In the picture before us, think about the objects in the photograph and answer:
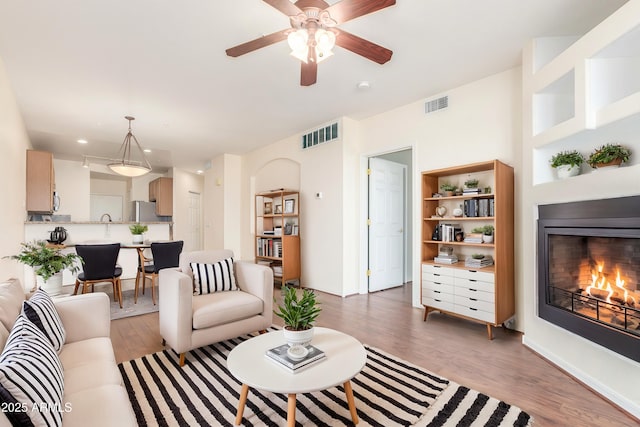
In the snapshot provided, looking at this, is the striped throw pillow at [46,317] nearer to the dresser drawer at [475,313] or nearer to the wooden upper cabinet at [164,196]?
the dresser drawer at [475,313]

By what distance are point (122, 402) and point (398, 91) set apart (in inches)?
148

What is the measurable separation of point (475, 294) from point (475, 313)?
0.61 feet

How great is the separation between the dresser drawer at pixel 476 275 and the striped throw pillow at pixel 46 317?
Result: 127 inches

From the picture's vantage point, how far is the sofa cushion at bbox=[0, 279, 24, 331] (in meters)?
1.50

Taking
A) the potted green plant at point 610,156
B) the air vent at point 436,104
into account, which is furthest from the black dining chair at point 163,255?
the potted green plant at point 610,156

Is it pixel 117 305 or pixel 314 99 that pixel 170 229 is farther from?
pixel 314 99

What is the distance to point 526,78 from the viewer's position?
9.10ft

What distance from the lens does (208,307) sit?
8.26 feet

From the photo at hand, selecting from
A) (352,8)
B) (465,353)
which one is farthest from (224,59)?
(465,353)

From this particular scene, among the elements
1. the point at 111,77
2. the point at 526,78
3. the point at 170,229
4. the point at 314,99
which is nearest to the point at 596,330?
the point at 526,78

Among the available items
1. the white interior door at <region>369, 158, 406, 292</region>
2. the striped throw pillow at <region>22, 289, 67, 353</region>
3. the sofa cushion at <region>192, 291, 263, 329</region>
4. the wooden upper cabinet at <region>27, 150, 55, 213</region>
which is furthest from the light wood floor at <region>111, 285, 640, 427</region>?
the wooden upper cabinet at <region>27, 150, 55, 213</region>

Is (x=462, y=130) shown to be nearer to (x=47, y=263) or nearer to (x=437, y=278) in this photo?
(x=437, y=278)

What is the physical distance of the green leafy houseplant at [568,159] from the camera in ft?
7.83

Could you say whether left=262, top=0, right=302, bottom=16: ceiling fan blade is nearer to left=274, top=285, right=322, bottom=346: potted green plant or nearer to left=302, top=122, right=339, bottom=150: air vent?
left=274, top=285, right=322, bottom=346: potted green plant
